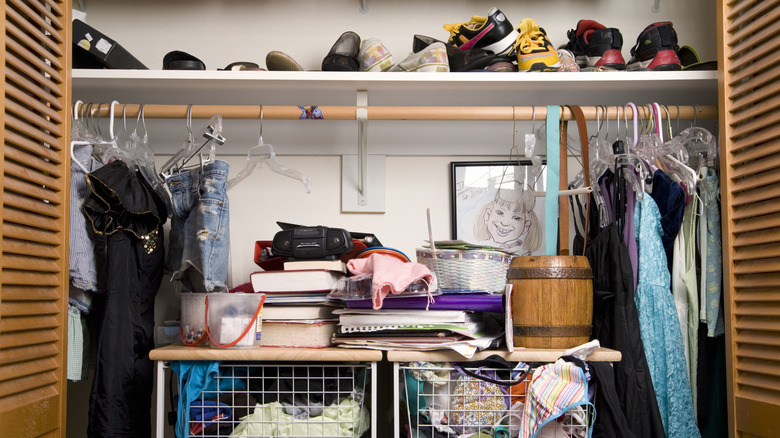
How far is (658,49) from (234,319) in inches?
56.3

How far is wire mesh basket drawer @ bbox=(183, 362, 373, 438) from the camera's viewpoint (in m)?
1.47

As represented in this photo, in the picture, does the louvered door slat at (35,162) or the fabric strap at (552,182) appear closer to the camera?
the louvered door slat at (35,162)

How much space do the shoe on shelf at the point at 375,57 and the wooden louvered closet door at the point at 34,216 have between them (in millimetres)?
783

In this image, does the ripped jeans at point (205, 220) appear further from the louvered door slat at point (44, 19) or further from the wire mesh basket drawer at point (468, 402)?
the wire mesh basket drawer at point (468, 402)

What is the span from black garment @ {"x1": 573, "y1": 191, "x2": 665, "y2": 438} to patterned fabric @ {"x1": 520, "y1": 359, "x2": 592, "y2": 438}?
0.51 ft

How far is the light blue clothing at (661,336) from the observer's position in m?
1.64

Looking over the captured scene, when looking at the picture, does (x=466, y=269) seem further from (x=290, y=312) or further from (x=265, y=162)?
(x=265, y=162)

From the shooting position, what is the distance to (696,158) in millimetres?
1893

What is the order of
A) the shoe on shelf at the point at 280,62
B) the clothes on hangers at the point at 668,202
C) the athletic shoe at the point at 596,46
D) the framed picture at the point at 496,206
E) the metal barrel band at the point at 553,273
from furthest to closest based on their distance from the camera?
the framed picture at the point at 496,206
the athletic shoe at the point at 596,46
the shoe on shelf at the point at 280,62
the clothes on hangers at the point at 668,202
the metal barrel band at the point at 553,273

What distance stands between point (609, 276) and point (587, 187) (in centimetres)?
24

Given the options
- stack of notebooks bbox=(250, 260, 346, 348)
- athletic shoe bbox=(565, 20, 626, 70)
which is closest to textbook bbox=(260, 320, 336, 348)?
stack of notebooks bbox=(250, 260, 346, 348)

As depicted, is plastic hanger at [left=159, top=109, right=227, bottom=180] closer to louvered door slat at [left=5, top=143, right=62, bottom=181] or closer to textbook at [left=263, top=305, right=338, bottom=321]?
louvered door slat at [left=5, top=143, right=62, bottom=181]

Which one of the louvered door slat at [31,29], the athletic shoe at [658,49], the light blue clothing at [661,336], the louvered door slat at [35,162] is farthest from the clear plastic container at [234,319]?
the athletic shoe at [658,49]

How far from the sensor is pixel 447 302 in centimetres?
152
